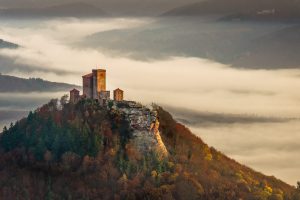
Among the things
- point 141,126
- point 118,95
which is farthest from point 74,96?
point 141,126

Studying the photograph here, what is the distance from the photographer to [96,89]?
326 ft

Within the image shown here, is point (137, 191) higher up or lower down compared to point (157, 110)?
lower down

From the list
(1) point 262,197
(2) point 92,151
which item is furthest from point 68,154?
(1) point 262,197

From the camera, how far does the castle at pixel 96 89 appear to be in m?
99.4

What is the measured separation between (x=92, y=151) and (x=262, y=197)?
47.7 ft

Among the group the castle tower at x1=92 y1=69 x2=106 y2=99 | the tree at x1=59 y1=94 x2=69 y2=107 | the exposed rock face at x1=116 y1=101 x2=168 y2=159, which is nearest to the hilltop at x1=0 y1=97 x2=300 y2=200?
the exposed rock face at x1=116 y1=101 x2=168 y2=159

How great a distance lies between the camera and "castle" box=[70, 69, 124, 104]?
3912 inches

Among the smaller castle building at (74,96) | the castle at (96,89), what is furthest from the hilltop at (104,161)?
the castle at (96,89)

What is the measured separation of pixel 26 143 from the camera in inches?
4003

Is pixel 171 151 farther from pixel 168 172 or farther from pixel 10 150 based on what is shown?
pixel 10 150

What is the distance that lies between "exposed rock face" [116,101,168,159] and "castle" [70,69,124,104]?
1.36m

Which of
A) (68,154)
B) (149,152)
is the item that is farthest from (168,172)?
(68,154)

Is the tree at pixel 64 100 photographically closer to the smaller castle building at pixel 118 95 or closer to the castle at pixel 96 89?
the castle at pixel 96 89

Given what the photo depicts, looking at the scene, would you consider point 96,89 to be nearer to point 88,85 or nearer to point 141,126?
point 88,85
